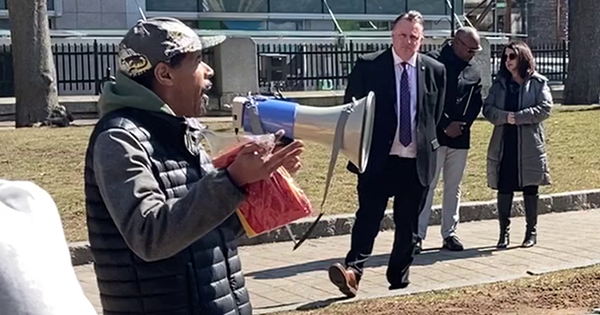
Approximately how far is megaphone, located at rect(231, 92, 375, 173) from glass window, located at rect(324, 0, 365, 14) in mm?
30019

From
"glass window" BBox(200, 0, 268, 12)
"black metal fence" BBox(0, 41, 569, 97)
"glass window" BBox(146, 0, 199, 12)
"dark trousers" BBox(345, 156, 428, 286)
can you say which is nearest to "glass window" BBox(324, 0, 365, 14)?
"glass window" BBox(200, 0, 268, 12)

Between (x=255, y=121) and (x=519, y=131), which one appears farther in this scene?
(x=519, y=131)

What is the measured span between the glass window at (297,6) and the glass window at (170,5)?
297 cm

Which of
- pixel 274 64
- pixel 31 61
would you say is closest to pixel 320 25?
pixel 274 64

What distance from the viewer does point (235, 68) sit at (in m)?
22.9

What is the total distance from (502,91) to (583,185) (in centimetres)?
331

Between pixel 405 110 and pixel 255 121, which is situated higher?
pixel 255 121

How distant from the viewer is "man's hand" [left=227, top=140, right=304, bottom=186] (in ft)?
10.5

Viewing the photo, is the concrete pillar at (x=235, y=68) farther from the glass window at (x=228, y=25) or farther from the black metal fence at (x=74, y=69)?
the glass window at (x=228, y=25)

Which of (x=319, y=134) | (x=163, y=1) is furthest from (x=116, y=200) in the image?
(x=163, y=1)

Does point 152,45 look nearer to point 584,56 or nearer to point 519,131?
point 519,131

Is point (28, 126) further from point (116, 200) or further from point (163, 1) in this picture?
point (116, 200)

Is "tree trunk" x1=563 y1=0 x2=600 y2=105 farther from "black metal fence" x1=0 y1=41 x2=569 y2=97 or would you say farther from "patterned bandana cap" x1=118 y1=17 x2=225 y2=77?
"patterned bandana cap" x1=118 y1=17 x2=225 y2=77

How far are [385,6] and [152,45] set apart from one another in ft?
105
